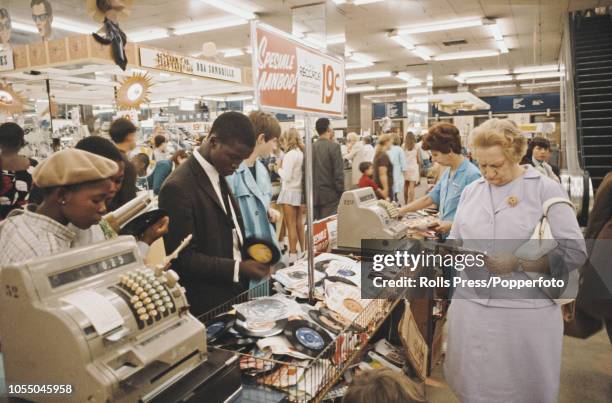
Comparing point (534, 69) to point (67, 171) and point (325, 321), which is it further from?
point (67, 171)

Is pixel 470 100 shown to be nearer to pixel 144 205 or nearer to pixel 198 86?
pixel 198 86

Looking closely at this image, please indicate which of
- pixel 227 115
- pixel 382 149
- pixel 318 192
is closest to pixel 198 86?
pixel 382 149

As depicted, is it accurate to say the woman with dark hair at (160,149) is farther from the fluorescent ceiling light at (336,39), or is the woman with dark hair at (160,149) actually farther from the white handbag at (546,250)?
the white handbag at (546,250)

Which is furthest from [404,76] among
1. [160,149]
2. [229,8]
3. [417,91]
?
[160,149]

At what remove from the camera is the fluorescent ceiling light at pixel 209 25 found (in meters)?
8.99

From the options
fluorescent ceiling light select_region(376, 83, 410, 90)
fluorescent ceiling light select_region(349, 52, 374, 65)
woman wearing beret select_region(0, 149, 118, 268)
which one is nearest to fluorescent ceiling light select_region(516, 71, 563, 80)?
fluorescent ceiling light select_region(376, 83, 410, 90)

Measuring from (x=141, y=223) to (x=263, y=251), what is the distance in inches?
17.9

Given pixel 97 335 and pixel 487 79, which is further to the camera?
pixel 487 79

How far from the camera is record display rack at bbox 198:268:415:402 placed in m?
1.34

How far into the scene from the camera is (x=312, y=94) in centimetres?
196

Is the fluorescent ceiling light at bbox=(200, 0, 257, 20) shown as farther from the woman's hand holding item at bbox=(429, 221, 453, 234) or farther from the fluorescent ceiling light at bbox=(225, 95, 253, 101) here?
the fluorescent ceiling light at bbox=(225, 95, 253, 101)

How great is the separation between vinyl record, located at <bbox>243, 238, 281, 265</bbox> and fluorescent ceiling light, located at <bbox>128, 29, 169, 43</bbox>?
9114mm

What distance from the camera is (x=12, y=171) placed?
368cm

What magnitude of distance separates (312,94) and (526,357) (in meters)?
1.48
